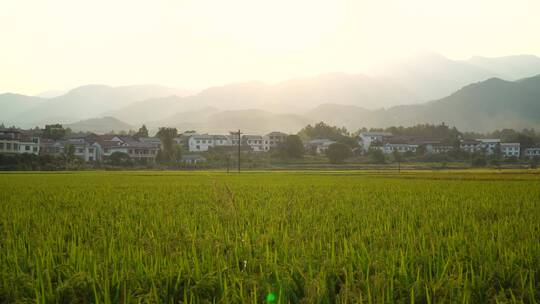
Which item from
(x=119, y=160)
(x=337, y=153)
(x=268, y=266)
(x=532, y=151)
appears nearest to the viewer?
(x=268, y=266)

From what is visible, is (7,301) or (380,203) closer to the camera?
(7,301)

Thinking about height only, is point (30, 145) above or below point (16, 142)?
below

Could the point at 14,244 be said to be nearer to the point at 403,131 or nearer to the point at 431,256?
the point at 431,256

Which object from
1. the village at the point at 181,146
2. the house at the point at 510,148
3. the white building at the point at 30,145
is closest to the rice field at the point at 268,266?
the village at the point at 181,146

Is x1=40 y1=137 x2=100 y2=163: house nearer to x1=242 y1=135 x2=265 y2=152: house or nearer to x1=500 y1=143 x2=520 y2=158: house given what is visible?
x1=242 y1=135 x2=265 y2=152: house

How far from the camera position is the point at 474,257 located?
4.08 m

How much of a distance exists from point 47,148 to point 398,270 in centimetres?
8664

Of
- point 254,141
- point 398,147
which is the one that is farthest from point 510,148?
point 254,141

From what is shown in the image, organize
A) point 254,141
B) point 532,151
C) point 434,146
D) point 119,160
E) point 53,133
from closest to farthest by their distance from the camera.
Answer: point 119,160, point 53,133, point 532,151, point 434,146, point 254,141

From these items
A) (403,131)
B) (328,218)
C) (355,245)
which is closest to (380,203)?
(328,218)

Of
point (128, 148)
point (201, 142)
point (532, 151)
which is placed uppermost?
point (201, 142)

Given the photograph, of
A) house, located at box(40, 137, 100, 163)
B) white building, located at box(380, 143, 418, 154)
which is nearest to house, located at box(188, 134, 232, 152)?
house, located at box(40, 137, 100, 163)

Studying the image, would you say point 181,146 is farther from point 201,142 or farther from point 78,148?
point 78,148

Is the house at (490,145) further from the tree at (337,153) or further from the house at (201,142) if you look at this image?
the house at (201,142)
